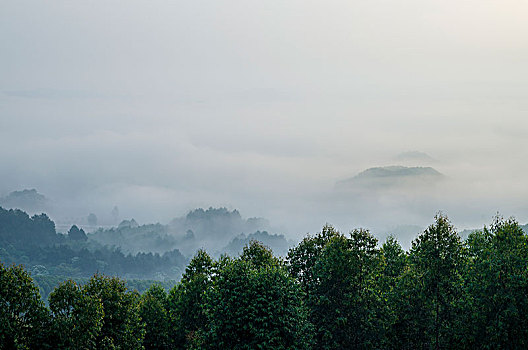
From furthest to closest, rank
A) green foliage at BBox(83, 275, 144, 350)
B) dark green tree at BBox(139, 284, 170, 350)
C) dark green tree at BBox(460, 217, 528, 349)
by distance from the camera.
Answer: dark green tree at BBox(139, 284, 170, 350) < green foliage at BBox(83, 275, 144, 350) < dark green tree at BBox(460, 217, 528, 349)

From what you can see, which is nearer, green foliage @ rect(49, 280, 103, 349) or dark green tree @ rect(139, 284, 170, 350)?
green foliage @ rect(49, 280, 103, 349)

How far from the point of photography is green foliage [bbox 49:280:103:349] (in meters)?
39.8

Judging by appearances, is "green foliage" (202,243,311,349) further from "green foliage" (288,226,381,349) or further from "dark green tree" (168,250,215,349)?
"dark green tree" (168,250,215,349)

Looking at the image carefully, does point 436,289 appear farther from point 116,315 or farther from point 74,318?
point 74,318

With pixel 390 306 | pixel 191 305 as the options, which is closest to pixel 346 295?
pixel 390 306

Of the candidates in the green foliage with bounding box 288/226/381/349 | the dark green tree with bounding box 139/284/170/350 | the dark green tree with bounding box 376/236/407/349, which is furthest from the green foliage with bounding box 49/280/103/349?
the dark green tree with bounding box 376/236/407/349

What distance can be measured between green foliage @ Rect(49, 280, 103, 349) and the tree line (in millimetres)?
81

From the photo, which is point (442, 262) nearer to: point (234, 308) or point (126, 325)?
point (234, 308)

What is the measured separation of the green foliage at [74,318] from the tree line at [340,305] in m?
0.08

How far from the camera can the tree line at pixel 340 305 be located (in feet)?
131

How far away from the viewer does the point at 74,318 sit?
40438mm

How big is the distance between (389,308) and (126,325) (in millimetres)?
23699

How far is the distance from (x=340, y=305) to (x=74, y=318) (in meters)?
23.2

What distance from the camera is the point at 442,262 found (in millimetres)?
43500
